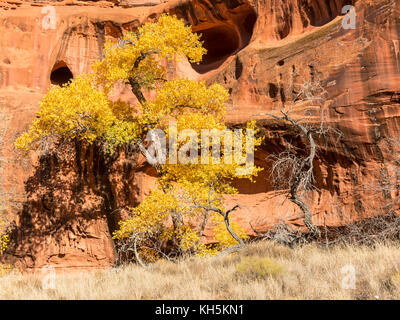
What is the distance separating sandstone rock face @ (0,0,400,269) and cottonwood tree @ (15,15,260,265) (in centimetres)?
275

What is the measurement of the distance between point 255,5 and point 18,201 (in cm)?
1440

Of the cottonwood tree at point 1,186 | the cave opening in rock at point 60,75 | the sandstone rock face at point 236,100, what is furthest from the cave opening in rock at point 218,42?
the cottonwood tree at point 1,186

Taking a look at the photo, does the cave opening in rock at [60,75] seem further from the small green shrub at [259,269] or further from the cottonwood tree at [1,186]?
the small green shrub at [259,269]

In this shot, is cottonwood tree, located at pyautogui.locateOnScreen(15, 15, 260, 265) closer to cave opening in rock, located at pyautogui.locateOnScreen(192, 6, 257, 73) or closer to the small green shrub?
the small green shrub

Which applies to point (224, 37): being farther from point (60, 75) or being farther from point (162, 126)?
point (162, 126)

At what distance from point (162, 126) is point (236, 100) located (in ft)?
14.8

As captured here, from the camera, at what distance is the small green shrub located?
626 centimetres

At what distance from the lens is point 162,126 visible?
486 inches

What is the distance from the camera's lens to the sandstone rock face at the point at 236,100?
11.7 meters

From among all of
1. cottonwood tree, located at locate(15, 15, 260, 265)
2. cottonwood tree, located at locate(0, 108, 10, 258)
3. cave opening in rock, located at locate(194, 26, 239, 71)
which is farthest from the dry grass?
cave opening in rock, located at locate(194, 26, 239, 71)

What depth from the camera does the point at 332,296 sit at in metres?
4.94

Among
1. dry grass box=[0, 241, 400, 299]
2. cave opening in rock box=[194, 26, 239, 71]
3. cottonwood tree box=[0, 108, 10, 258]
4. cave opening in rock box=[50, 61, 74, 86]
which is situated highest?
cave opening in rock box=[194, 26, 239, 71]

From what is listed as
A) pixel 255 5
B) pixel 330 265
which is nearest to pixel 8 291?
pixel 330 265

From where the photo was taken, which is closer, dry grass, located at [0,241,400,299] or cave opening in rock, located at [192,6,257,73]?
dry grass, located at [0,241,400,299]
